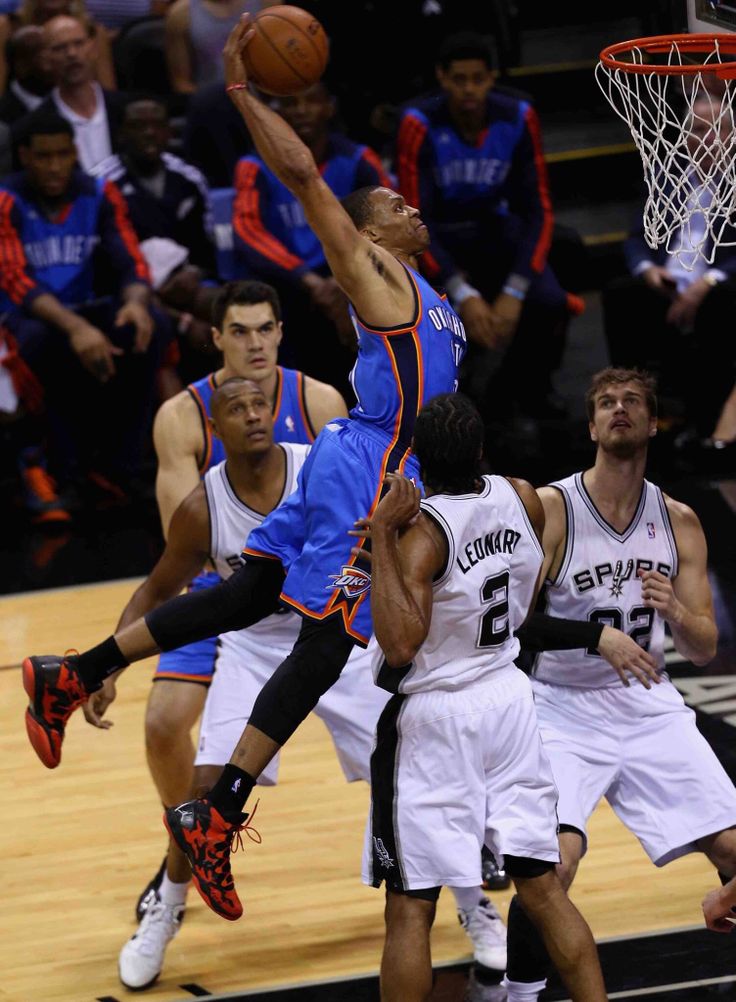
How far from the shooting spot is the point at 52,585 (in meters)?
8.09

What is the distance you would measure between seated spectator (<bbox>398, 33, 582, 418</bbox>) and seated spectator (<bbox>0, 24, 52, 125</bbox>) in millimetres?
2198

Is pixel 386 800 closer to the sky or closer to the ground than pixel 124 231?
closer to the sky

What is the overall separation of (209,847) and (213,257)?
6.03m

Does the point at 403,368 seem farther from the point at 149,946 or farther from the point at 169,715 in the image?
the point at 149,946

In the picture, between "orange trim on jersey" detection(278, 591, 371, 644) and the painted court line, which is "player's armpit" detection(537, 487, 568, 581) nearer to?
"orange trim on jersey" detection(278, 591, 371, 644)

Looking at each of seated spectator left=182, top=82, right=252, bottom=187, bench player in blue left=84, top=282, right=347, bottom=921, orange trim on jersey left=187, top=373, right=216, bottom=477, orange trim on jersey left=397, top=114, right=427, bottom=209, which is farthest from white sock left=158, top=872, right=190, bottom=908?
seated spectator left=182, top=82, right=252, bottom=187

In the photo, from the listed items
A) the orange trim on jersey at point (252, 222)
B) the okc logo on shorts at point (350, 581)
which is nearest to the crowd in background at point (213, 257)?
the orange trim on jersey at point (252, 222)

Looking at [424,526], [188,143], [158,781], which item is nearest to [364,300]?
[424,526]

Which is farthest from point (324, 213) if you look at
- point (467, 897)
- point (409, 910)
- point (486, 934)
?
point (486, 934)

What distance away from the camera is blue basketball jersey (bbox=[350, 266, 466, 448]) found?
4332 mm

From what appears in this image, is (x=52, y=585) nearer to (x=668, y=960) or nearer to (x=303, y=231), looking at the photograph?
(x=303, y=231)

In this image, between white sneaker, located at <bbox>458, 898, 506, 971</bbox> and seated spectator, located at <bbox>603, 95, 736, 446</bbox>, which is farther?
seated spectator, located at <bbox>603, 95, 736, 446</bbox>

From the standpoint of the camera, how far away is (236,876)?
5.29 m

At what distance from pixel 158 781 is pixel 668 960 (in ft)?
5.29
